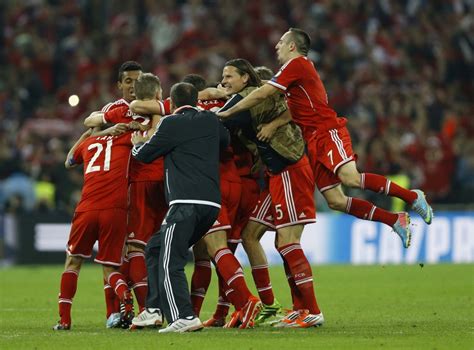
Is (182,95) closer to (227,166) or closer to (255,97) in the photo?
(255,97)

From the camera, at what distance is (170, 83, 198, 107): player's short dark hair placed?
1023 cm

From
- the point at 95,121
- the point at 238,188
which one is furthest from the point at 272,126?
the point at 95,121

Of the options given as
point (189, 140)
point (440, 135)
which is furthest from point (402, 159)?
point (189, 140)

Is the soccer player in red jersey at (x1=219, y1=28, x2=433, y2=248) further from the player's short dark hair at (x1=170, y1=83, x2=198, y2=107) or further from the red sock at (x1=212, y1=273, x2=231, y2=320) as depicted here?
the red sock at (x1=212, y1=273, x2=231, y2=320)

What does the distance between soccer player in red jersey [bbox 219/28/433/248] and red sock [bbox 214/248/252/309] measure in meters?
1.35

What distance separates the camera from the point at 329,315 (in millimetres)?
12367

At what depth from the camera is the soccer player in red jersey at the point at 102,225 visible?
10977 mm

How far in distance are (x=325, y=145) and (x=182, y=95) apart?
5.67 feet

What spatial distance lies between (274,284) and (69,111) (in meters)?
9.59

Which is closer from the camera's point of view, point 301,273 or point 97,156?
point 301,273

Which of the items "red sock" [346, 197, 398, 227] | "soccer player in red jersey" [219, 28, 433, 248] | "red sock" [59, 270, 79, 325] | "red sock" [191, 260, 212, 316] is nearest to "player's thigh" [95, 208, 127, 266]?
"red sock" [59, 270, 79, 325]

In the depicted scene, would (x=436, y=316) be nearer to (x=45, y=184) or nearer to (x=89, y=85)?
(x=45, y=184)

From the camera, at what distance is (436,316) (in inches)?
471

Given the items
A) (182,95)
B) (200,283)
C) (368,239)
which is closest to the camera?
(182,95)
